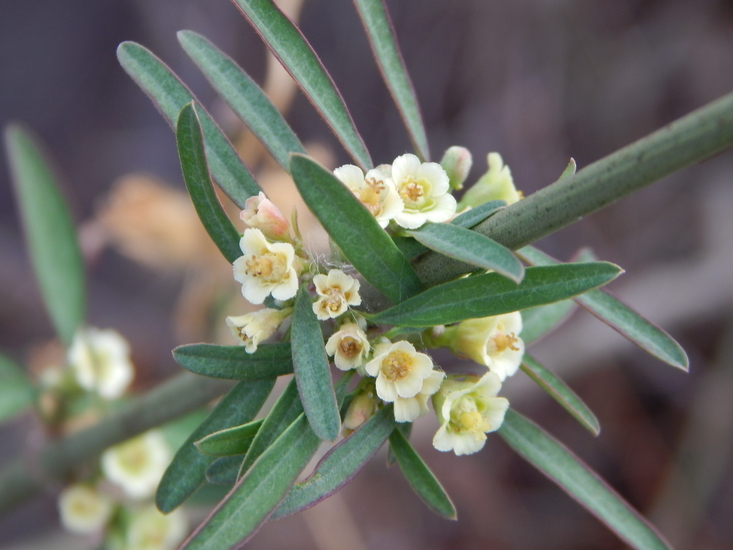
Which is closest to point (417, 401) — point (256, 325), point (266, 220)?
point (256, 325)

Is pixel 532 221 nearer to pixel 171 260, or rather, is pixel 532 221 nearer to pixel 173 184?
pixel 171 260

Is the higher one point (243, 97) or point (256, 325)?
point (243, 97)

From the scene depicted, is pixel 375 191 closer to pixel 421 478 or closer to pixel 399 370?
pixel 399 370

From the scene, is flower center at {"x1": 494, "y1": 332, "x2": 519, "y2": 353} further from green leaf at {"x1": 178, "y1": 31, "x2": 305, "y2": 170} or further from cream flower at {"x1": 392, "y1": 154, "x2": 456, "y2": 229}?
green leaf at {"x1": 178, "y1": 31, "x2": 305, "y2": 170}

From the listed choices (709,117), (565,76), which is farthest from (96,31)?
(709,117)

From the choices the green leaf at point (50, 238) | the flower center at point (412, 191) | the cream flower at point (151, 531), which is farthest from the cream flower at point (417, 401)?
the green leaf at point (50, 238)

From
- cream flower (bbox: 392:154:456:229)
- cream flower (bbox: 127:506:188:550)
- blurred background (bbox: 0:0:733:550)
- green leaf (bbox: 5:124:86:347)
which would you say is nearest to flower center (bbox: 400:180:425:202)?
cream flower (bbox: 392:154:456:229)
